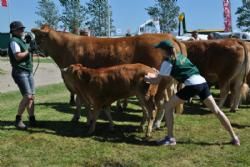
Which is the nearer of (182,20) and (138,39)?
(138,39)

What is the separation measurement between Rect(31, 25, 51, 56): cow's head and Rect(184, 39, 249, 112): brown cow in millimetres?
3664

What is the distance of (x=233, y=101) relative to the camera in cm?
1161

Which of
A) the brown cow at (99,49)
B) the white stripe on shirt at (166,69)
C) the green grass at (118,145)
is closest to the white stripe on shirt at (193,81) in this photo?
the white stripe on shirt at (166,69)

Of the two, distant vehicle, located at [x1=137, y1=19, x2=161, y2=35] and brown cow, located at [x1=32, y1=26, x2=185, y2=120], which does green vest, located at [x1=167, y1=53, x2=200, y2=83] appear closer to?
brown cow, located at [x1=32, y1=26, x2=185, y2=120]

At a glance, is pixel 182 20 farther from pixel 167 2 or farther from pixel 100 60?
pixel 100 60

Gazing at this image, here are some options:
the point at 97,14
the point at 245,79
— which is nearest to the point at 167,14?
the point at 97,14

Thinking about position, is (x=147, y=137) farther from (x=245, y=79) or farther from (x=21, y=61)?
(x=245, y=79)

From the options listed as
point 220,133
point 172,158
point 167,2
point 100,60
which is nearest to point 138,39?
point 100,60

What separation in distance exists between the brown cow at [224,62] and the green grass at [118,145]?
35.6 inches

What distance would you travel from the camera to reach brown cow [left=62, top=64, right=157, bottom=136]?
8.40m

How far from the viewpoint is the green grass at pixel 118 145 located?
273 inches

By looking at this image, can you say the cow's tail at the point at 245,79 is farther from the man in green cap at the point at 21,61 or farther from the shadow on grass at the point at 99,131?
the man in green cap at the point at 21,61

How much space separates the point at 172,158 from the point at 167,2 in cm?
5977

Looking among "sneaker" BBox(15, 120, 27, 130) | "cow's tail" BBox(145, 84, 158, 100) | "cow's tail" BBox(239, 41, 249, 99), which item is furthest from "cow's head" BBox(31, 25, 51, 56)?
"cow's tail" BBox(239, 41, 249, 99)
